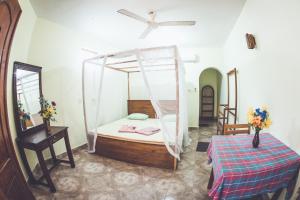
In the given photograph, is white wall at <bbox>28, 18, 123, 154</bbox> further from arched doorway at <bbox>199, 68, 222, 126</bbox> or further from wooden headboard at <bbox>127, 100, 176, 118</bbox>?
arched doorway at <bbox>199, 68, 222, 126</bbox>

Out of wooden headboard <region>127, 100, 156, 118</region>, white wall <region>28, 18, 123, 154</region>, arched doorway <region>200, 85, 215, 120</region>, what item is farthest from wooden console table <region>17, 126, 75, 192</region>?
arched doorway <region>200, 85, 215, 120</region>

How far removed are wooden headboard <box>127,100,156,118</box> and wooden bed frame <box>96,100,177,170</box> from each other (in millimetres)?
1754

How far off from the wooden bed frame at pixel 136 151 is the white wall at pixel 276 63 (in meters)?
1.54

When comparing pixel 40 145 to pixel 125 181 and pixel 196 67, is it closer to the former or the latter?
pixel 125 181

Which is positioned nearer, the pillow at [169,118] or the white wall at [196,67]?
the pillow at [169,118]

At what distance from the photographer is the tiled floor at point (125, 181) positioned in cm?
188

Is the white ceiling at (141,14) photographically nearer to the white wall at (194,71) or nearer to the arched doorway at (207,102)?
the white wall at (194,71)

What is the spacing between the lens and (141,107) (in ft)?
14.6

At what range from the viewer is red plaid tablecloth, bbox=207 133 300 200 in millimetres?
1097

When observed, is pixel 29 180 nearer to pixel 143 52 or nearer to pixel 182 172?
pixel 182 172

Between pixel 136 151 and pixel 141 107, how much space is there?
2.01 m

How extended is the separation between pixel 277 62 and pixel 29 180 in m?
3.64

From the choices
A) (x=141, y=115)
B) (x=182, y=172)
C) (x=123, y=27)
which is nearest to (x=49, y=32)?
(x=123, y=27)

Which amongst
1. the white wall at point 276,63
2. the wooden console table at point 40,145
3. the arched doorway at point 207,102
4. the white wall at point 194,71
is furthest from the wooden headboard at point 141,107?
the arched doorway at point 207,102
